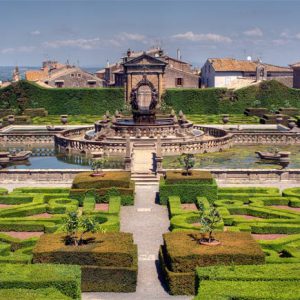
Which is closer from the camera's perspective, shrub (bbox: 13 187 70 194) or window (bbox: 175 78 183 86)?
shrub (bbox: 13 187 70 194)

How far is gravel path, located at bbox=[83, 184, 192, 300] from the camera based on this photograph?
18.5 m

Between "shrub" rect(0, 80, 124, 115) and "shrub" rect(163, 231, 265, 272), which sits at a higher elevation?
"shrub" rect(0, 80, 124, 115)

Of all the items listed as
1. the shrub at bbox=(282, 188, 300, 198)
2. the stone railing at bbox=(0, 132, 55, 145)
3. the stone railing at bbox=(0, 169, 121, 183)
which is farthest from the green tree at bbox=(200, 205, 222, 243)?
the stone railing at bbox=(0, 132, 55, 145)

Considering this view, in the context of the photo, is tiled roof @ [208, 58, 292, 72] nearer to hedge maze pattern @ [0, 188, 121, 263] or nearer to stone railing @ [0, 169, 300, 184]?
stone railing @ [0, 169, 300, 184]

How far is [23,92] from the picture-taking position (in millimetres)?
80438

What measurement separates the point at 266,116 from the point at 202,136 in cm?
1793

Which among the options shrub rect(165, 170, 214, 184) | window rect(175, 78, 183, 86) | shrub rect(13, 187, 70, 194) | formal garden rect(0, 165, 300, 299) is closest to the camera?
formal garden rect(0, 165, 300, 299)

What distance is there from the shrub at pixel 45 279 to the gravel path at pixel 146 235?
1.44 meters

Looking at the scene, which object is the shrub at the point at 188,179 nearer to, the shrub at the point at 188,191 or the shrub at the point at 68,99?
the shrub at the point at 188,191

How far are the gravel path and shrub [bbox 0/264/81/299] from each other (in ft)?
4.74

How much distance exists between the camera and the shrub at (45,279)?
654 inches

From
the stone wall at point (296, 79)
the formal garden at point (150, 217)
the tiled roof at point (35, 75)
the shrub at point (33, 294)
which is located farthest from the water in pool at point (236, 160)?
the tiled roof at point (35, 75)

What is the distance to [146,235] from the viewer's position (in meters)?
24.7

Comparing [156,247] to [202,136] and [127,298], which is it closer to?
[127,298]
